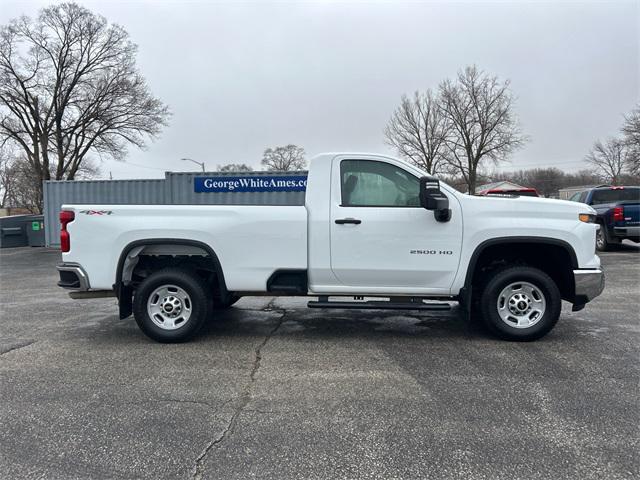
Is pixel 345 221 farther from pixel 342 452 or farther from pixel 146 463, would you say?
pixel 146 463

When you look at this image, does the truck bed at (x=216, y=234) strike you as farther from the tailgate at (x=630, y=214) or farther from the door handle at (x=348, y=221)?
the tailgate at (x=630, y=214)

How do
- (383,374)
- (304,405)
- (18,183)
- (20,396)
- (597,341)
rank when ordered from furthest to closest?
(18,183)
(597,341)
(383,374)
(20,396)
(304,405)

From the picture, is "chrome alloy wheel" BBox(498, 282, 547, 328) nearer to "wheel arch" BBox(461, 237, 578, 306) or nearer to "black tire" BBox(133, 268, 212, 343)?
"wheel arch" BBox(461, 237, 578, 306)

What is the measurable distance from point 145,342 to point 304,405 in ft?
8.43

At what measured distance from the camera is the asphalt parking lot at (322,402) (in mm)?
2734

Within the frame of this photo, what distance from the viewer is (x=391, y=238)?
15.9 feet

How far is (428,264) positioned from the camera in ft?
16.0

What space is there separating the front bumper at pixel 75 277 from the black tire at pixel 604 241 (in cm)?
1335

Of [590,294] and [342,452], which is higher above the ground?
[590,294]

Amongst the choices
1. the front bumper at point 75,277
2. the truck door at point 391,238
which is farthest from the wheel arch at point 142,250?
the truck door at point 391,238

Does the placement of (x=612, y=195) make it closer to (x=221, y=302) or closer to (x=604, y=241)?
(x=604, y=241)

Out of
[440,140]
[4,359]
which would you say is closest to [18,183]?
[440,140]

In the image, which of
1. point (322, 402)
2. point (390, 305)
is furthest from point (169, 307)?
point (390, 305)

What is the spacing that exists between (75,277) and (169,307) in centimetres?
112
